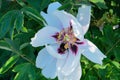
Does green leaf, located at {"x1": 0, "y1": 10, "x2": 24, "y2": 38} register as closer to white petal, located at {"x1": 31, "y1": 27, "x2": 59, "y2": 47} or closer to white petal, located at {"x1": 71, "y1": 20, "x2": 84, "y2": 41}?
white petal, located at {"x1": 31, "y1": 27, "x2": 59, "y2": 47}

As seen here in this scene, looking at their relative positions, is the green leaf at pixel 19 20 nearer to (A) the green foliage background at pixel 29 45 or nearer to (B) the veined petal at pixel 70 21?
(A) the green foliage background at pixel 29 45

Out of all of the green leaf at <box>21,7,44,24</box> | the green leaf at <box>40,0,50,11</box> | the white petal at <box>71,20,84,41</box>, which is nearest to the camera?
the white petal at <box>71,20,84,41</box>

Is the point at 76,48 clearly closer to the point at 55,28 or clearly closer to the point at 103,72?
the point at 55,28

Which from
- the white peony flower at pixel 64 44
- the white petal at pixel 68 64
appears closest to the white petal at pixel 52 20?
the white peony flower at pixel 64 44

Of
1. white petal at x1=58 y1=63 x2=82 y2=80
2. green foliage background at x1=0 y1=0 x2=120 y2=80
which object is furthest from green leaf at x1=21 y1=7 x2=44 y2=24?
white petal at x1=58 y1=63 x2=82 y2=80

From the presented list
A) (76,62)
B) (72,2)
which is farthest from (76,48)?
(72,2)

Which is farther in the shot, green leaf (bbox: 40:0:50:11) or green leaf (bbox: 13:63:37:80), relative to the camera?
green leaf (bbox: 40:0:50:11)
